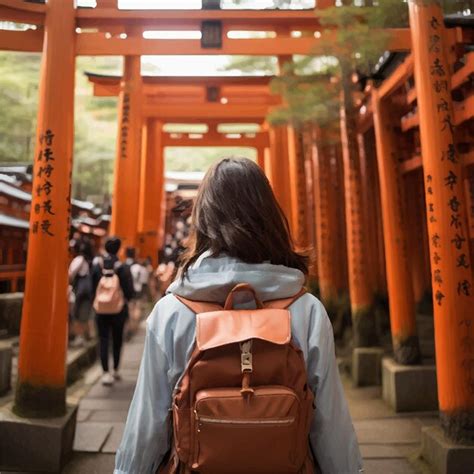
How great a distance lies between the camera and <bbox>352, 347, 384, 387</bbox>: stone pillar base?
6328mm

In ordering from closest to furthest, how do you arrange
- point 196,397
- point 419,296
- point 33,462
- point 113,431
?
point 196,397 → point 33,462 → point 113,431 → point 419,296

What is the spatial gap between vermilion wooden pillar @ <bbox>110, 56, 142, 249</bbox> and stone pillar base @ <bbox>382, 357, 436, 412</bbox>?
6.38m

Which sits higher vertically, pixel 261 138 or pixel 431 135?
pixel 261 138

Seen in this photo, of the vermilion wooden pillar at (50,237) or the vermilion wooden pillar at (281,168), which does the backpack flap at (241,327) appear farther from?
the vermilion wooden pillar at (281,168)

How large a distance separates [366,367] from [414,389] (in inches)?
47.4

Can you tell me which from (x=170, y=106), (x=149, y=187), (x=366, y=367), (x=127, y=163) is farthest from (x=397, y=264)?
(x=149, y=187)

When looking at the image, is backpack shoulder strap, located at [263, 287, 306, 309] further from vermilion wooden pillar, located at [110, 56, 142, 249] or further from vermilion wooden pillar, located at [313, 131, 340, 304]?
vermilion wooden pillar, located at [110, 56, 142, 249]

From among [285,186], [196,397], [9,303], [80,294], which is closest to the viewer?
[196,397]

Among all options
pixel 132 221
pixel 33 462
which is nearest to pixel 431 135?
pixel 33 462

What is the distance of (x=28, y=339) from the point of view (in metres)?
3.85

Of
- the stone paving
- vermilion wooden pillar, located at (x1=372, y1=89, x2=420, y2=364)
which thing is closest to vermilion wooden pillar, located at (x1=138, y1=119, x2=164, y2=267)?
the stone paving

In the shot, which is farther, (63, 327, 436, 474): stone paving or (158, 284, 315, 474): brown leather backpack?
(63, 327, 436, 474): stone paving

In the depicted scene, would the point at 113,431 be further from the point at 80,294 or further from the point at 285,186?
the point at 285,186

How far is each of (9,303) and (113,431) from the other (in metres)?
3.99
